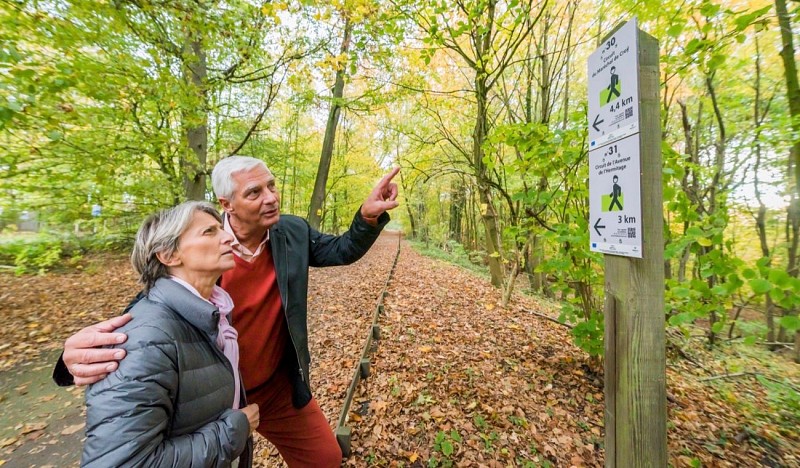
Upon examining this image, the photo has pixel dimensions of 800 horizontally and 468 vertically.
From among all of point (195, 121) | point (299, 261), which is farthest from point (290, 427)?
point (195, 121)

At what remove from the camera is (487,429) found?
11.0 feet

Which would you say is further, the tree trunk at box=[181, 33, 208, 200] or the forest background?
the tree trunk at box=[181, 33, 208, 200]

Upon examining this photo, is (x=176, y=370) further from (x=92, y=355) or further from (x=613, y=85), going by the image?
(x=613, y=85)

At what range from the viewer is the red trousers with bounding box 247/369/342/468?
7.44 ft

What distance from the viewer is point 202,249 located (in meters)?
1.59

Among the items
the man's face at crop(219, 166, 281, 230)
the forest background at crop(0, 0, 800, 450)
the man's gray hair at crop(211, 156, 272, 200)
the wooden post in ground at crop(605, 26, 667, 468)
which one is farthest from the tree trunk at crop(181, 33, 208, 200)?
the wooden post in ground at crop(605, 26, 667, 468)

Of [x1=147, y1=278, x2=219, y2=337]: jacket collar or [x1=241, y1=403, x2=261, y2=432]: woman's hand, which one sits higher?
[x1=147, y1=278, x2=219, y2=337]: jacket collar

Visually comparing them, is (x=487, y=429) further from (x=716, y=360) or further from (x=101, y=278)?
(x=101, y=278)

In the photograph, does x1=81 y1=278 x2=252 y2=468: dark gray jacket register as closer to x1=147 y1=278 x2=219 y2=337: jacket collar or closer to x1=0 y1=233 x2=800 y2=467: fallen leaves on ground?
x1=147 y1=278 x2=219 y2=337: jacket collar

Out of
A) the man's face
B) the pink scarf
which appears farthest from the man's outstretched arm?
the man's face

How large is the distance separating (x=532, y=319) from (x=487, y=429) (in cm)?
360

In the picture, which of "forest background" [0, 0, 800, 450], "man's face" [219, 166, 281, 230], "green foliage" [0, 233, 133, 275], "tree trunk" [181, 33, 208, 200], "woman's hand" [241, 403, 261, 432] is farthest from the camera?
"green foliage" [0, 233, 133, 275]

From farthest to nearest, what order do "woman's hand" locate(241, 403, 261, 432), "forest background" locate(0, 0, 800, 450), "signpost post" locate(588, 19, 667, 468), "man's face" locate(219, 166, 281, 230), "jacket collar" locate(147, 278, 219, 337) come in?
1. "forest background" locate(0, 0, 800, 450)
2. "man's face" locate(219, 166, 281, 230)
3. "woman's hand" locate(241, 403, 261, 432)
4. "signpost post" locate(588, 19, 667, 468)
5. "jacket collar" locate(147, 278, 219, 337)

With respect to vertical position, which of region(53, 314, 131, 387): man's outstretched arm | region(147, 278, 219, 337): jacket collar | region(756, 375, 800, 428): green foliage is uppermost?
region(147, 278, 219, 337): jacket collar
